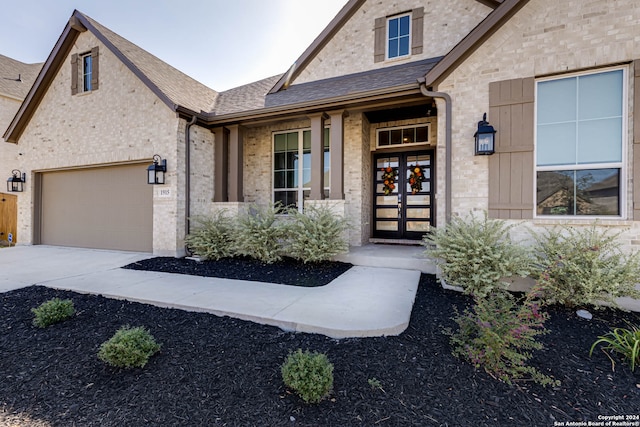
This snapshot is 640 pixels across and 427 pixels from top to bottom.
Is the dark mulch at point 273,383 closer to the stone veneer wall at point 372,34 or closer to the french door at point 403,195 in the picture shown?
the french door at point 403,195

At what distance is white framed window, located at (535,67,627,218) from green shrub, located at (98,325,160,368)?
5.13 m

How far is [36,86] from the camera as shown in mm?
8062

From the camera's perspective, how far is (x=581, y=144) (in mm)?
4070

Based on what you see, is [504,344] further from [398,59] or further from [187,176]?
[187,176]

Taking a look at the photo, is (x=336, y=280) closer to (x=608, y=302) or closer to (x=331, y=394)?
(x=331, y=394)

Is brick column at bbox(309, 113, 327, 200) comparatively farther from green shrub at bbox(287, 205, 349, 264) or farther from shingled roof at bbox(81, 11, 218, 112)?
shingled roof at bbox(81, 11, 218, 112)

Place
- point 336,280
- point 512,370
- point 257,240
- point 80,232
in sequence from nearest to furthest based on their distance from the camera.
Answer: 1. point 512,370
2. point 336,280
3. point 257,240
4. point 80,232

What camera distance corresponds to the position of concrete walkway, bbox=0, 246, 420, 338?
9.67 feet

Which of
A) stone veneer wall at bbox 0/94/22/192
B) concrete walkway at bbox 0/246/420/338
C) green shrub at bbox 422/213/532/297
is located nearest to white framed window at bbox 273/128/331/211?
concrete walkway at bbox 0/246/420/338

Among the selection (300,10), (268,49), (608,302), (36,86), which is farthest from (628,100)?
(36,86)

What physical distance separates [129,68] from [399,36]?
6.46 m

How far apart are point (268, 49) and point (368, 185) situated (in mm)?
5789

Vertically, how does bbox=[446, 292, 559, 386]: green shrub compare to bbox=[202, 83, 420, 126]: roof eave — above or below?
below

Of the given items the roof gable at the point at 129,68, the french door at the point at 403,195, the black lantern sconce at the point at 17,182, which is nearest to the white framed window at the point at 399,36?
the french door at the point at 403,195
